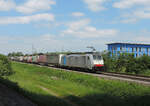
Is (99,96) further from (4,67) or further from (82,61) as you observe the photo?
(4,67)

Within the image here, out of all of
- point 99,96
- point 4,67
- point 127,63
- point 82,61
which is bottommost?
point 99,96

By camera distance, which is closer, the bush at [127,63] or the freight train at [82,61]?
the freight train at [82,61]

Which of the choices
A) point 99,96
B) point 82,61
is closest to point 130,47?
point 82,61

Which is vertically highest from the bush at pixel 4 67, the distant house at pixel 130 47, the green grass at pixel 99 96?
the distant house at pixel 130 47

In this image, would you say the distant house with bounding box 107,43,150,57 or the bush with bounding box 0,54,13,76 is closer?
the bush with bounding box 0,54,13,76

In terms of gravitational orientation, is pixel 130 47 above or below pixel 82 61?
above

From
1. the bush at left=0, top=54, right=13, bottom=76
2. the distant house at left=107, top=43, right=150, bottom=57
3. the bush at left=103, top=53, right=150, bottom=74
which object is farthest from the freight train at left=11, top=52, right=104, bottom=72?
the distant house at left=107, top=43, right=150, bottom=57

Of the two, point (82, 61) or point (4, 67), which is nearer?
point (82, 61)

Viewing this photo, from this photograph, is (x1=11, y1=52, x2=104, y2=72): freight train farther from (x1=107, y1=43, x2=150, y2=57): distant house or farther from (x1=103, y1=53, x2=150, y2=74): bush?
(x1=107, y1=43, x2=150, y2=57): distant house

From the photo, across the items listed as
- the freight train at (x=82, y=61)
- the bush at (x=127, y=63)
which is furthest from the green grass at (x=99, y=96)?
the bush at (x=127, y=63)

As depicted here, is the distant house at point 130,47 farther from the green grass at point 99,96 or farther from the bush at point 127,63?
the green grass at point 99,96

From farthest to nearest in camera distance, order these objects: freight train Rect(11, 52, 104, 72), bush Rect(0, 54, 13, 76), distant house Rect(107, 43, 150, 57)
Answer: distant house Rect(107, 43, 150, 57), bush Rect(0, 54, 13, 76), freight train Rect(11, 52, 104, 72)

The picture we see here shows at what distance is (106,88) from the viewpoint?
Result: 18.8m

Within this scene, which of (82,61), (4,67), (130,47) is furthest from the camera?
(130,47)
